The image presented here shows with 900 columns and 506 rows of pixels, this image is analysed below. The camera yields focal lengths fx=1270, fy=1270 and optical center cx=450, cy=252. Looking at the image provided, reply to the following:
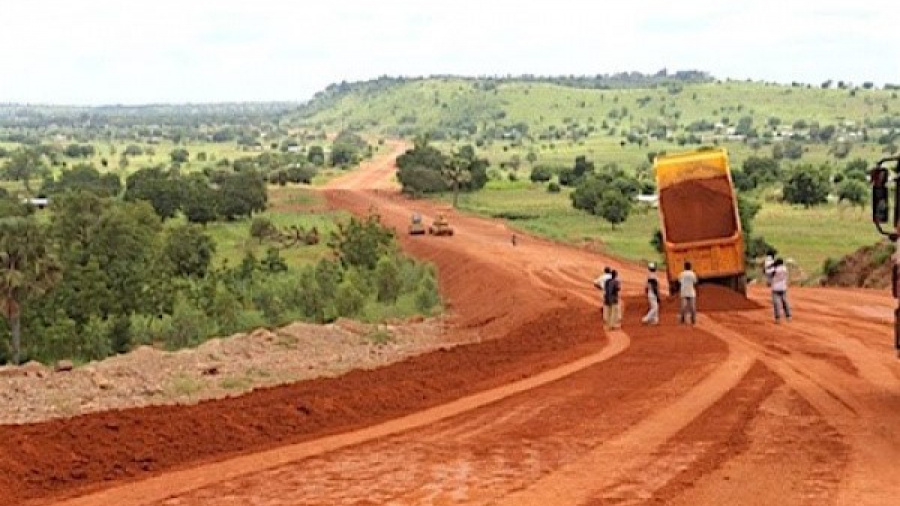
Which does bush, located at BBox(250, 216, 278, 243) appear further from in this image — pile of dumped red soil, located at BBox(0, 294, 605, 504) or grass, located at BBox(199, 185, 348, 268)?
pile of dumped red soil, located at BBox(0, 294, 605, 504)

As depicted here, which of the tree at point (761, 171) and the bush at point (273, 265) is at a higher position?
the tree at point (761, 171)

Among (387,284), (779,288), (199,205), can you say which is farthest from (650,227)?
(779,288)

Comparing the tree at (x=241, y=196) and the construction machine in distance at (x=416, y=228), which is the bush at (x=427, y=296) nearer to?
the construction machine in distance at (x=416, y=228)

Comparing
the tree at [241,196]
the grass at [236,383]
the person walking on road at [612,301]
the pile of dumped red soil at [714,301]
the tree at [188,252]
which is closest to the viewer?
the grass at [236,383]

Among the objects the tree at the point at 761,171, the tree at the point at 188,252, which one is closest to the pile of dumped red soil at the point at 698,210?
the tree at the point at 188,252

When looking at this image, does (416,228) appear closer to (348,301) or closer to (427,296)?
(427,296)

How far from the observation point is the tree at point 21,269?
147 ft

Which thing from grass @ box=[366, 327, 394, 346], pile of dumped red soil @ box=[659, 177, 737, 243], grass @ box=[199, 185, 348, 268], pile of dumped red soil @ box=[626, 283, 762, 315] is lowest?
grass @ box=[199, 185, 348, 268]

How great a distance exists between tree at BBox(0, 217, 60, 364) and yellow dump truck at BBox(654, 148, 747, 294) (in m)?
23.8

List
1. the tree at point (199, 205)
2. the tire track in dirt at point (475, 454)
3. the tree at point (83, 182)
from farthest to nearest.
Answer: the tree at point (83, 182), the tree at point (199, 205), the tire track in dirt at point (475, 454)

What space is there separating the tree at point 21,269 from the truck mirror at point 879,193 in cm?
3433

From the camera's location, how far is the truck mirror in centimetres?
1552

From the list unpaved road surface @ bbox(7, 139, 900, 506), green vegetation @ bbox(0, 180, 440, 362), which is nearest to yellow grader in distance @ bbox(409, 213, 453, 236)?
green vegetation @ bbox(0, 180, 440, 362)

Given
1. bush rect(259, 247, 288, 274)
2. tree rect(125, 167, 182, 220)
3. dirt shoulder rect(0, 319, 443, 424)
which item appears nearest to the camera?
dirt shoulder rect(0, 319, 443, 424)
